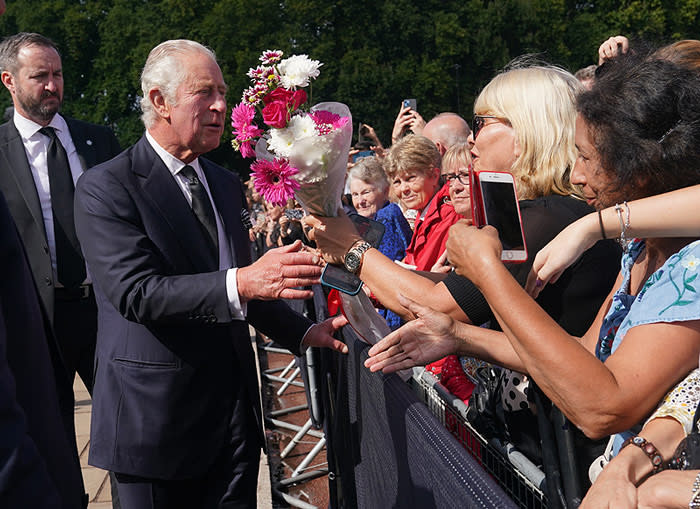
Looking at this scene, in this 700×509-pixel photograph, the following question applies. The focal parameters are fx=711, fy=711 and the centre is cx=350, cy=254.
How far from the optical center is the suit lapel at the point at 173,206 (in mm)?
2862

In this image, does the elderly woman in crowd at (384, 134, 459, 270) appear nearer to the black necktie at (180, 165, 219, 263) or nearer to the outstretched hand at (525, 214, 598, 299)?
the black necktie at (180, 165, 219, 263)

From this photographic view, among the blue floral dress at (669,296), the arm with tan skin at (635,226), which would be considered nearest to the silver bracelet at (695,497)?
the blue floral dress at (669,296)

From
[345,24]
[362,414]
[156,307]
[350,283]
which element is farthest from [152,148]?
[345,24]

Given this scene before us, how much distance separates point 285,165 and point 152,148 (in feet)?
2.78

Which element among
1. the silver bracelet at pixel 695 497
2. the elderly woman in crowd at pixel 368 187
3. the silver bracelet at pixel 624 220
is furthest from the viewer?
the elderly woman in crowd at pixel 368 187

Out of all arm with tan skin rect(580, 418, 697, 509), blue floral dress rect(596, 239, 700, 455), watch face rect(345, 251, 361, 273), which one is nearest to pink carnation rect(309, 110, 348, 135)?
watch face rect(345, 251, 361, 273)

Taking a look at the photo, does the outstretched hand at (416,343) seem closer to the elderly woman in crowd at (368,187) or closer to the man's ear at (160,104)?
the man's ear at (160,104)

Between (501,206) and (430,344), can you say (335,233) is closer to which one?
(430,344)

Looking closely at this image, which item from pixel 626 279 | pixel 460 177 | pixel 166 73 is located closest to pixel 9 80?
pixel 166 73

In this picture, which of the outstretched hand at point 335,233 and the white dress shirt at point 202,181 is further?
the white dress shirt at point 202,181

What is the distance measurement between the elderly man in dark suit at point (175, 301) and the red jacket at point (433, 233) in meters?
1.60

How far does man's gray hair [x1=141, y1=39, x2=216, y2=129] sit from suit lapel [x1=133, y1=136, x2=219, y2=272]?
213 mm

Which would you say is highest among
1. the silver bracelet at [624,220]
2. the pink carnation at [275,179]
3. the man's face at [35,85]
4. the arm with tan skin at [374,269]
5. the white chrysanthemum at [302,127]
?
the man's face at [35,85]

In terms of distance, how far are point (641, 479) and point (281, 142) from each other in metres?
1.52
